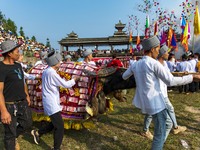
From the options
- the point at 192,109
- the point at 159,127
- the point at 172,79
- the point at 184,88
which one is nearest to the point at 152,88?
the point at 172,79

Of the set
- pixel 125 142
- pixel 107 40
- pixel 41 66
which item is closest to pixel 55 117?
pixel 125 142

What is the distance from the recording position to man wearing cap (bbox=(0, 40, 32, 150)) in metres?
3.39

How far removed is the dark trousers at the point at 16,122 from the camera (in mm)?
3480

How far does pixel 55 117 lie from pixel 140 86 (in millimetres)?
1595

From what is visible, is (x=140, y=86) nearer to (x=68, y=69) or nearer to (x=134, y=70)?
(x=134, y=70)

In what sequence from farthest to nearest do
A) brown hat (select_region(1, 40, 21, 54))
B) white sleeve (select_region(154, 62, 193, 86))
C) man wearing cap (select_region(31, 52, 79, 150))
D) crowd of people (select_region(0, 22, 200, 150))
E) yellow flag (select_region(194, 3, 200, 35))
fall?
yellow flag (select_region(194, 3, 200, 35))
man wearing cap (select_region(31, 52, 79, 150))
brown hat (select_region(1, 40, 21, 54))
crowd of people (select_region(0, 22, 200, 150))
white sleeve (select_region(154, 62, 193, 86))

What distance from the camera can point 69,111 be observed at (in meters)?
5.01

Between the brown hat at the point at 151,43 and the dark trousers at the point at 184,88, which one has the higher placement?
the brown hat at the point at 151,43

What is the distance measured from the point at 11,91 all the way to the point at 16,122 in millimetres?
484

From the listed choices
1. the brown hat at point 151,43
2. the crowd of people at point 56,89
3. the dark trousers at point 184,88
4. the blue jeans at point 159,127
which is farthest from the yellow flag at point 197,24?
the blue jeans at point 159,127

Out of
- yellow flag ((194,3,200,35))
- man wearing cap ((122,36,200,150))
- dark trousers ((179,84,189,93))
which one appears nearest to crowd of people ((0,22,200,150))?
man wearing cap ((122,36,200,150))

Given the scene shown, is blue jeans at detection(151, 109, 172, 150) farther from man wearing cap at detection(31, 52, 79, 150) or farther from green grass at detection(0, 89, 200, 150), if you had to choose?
man wearing cap at detection(31, 52, 79, 150)

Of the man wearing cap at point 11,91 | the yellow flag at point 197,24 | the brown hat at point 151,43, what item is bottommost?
the man wearing cap at point 11,91

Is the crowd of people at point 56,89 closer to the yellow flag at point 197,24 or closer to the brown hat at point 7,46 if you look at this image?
the brown hat at point 7,46
